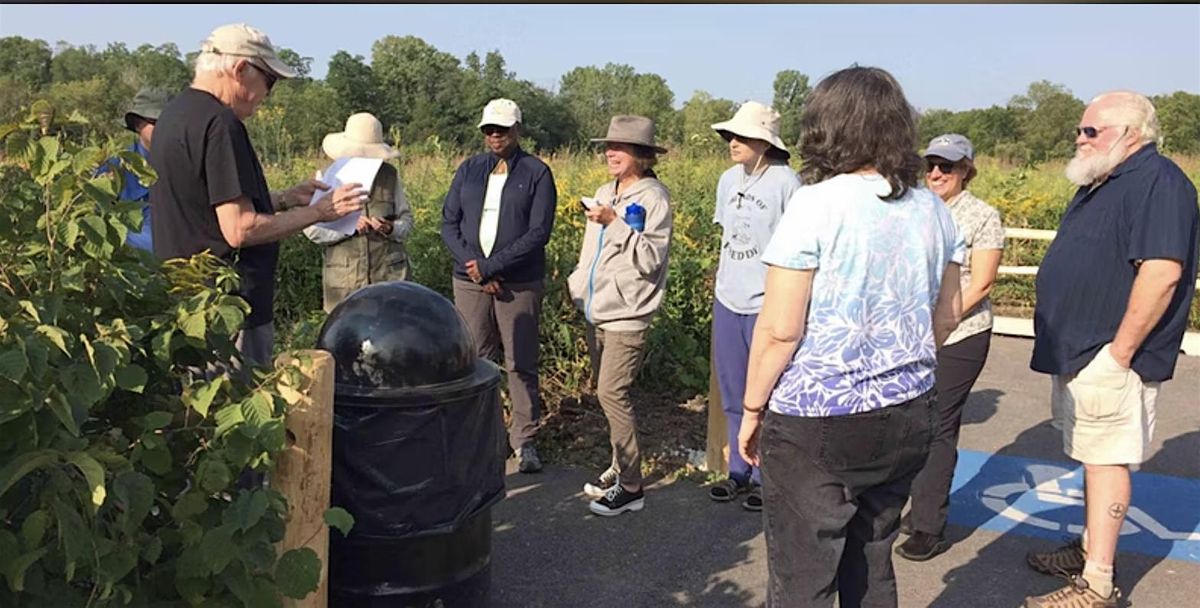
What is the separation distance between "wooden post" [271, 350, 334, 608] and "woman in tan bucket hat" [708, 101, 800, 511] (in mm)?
2404

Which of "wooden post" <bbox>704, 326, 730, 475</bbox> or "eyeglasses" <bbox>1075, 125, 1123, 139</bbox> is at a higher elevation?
"eyeglasses" <bbox>1075, 125, 1123, 139</bbox>

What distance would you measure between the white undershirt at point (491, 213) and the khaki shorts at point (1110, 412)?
3.03m

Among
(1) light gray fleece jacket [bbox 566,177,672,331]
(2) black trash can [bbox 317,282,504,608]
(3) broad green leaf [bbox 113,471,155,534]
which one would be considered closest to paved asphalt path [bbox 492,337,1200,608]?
(2) black trash can [bbox 317,282,504,608]

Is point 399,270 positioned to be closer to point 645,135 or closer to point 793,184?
point 645,135

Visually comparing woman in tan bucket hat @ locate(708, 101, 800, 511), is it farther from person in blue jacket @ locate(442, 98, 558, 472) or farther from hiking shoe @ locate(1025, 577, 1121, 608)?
hiking shoe @ locate(1025, 577, 1121, 608)

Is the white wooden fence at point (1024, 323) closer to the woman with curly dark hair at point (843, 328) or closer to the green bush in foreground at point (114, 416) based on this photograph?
the woman with curly dark hair at point (843, 328)

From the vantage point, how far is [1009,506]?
4.90 m

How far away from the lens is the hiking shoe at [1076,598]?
3.61m

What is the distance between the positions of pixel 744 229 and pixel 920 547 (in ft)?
5.46

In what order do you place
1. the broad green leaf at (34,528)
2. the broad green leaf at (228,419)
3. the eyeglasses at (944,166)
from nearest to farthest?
the broad green leaf at (34,528)
the broad green leaf at (228,419)
the eyeglasses at (944,166)

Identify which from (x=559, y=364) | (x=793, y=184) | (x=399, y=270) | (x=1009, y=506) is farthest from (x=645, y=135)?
(x=1009, y=506)

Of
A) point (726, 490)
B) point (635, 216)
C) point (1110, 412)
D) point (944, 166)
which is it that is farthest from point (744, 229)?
point (1110, 412)

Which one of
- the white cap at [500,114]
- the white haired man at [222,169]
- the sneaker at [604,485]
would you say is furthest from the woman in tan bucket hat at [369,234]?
the white haired man at [222,169]

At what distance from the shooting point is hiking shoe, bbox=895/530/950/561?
4.20 metres
